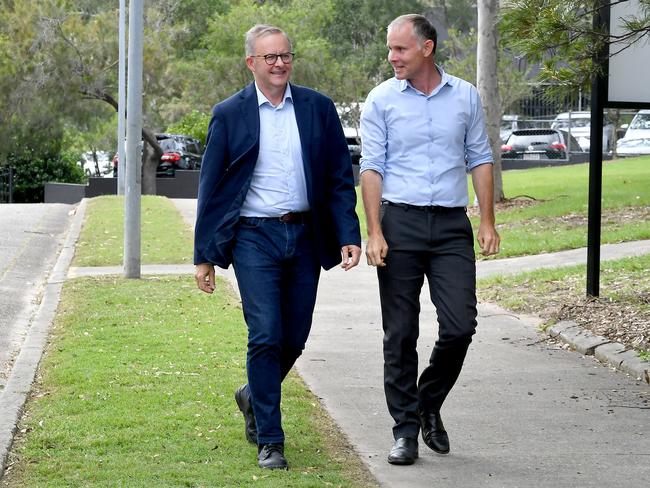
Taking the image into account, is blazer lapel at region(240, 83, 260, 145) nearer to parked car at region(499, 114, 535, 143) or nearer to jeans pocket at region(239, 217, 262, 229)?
jeans pocket at region(239, 217, 262, 229)

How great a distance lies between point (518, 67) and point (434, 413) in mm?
38303

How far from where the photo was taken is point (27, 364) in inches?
330

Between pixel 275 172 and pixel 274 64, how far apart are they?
1.59 ft

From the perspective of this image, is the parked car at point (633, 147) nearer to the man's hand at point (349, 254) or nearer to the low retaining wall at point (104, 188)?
the low retaining wall at point (104, 188)

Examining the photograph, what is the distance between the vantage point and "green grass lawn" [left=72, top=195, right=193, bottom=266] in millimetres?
15492

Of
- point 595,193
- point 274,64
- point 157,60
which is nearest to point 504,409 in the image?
point 274,64

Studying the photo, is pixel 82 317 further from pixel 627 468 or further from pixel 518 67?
pixel 518 67

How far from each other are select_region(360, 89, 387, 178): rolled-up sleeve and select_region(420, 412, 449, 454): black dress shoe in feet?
3.89

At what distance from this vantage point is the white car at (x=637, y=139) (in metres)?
33.7

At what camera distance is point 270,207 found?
574 cm

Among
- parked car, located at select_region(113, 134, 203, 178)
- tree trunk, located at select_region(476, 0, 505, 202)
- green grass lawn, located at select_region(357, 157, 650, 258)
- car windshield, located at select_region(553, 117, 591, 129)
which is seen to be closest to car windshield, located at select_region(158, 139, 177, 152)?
parked car, located at select_region(113, 134, 203, 178)

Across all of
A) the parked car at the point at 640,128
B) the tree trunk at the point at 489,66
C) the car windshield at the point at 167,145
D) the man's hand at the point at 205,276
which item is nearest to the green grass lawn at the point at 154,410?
the man's hand at the point at 205,276

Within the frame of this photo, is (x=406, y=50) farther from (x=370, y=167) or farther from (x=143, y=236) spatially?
(x=143, y=236)

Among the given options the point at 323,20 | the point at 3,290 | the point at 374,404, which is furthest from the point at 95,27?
the point at 374,404
